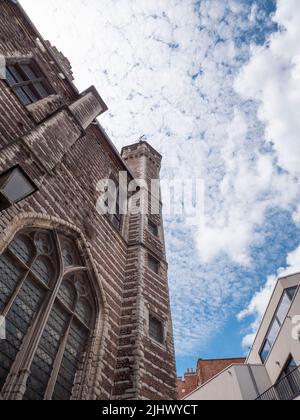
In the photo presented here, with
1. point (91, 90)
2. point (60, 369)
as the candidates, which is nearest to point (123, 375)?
point (60, 369)

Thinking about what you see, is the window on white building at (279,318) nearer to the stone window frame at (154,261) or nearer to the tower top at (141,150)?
the stone window frame at (154,261)

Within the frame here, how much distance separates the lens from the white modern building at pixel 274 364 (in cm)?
1376

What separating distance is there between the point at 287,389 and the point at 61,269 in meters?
12.1

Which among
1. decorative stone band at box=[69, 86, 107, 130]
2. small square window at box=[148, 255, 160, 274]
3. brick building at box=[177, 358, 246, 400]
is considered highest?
brick building at box=[177, 358, 246, 400]

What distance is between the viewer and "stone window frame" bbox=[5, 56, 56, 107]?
9.34 metres

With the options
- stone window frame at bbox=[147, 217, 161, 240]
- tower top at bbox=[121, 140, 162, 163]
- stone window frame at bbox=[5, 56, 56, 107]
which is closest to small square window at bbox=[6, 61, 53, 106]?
stone window frame at bbox=[5, 56, 56, 107]

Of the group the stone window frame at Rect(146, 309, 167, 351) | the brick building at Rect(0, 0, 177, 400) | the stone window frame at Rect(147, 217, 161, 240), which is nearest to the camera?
the brick building at Rect(0, 0, 177, 400)

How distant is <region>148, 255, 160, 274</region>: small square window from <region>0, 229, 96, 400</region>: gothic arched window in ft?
11.6

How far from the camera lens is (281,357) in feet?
48.7

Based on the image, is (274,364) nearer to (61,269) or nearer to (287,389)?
(287,389)

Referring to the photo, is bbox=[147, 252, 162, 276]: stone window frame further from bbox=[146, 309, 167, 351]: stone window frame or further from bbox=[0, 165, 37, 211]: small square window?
bbox=[0, 165, 37, 211]: small square window

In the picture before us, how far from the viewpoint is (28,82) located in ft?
32.2

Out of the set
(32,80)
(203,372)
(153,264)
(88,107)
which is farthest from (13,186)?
(203,372)

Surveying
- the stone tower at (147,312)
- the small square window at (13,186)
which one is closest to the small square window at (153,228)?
the stone tower at (147,312)
